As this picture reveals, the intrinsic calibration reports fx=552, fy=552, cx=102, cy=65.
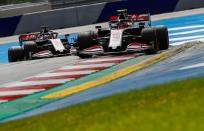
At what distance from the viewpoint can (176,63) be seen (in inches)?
468

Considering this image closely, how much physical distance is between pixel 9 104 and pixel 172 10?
2101cm

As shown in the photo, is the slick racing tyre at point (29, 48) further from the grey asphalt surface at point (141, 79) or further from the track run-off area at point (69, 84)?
the grey asphalt surface at point (141, 79)

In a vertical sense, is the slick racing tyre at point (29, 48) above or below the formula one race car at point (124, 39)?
below

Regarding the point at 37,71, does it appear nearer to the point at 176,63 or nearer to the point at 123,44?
the point at 123,44

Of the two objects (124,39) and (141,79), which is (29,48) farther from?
(141,79)

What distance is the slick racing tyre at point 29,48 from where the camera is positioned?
1831 cm

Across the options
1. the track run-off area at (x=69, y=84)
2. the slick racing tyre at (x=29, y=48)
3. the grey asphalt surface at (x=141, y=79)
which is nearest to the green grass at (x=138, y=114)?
the grey asphalt surface at (x=141, y=79)

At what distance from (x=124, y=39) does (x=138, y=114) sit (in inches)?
392

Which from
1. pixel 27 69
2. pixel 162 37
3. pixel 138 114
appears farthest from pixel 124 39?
pixel 138 114

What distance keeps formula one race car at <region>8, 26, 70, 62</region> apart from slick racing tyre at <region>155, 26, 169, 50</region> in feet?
13.4

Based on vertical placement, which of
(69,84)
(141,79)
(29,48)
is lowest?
(29,48)

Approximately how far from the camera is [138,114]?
577 centimetres

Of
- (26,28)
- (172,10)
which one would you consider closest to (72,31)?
(26,28)

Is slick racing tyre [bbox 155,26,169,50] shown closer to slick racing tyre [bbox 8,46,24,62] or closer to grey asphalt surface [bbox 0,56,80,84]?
grey asphalt surface [bbox 0,56,80,84]
